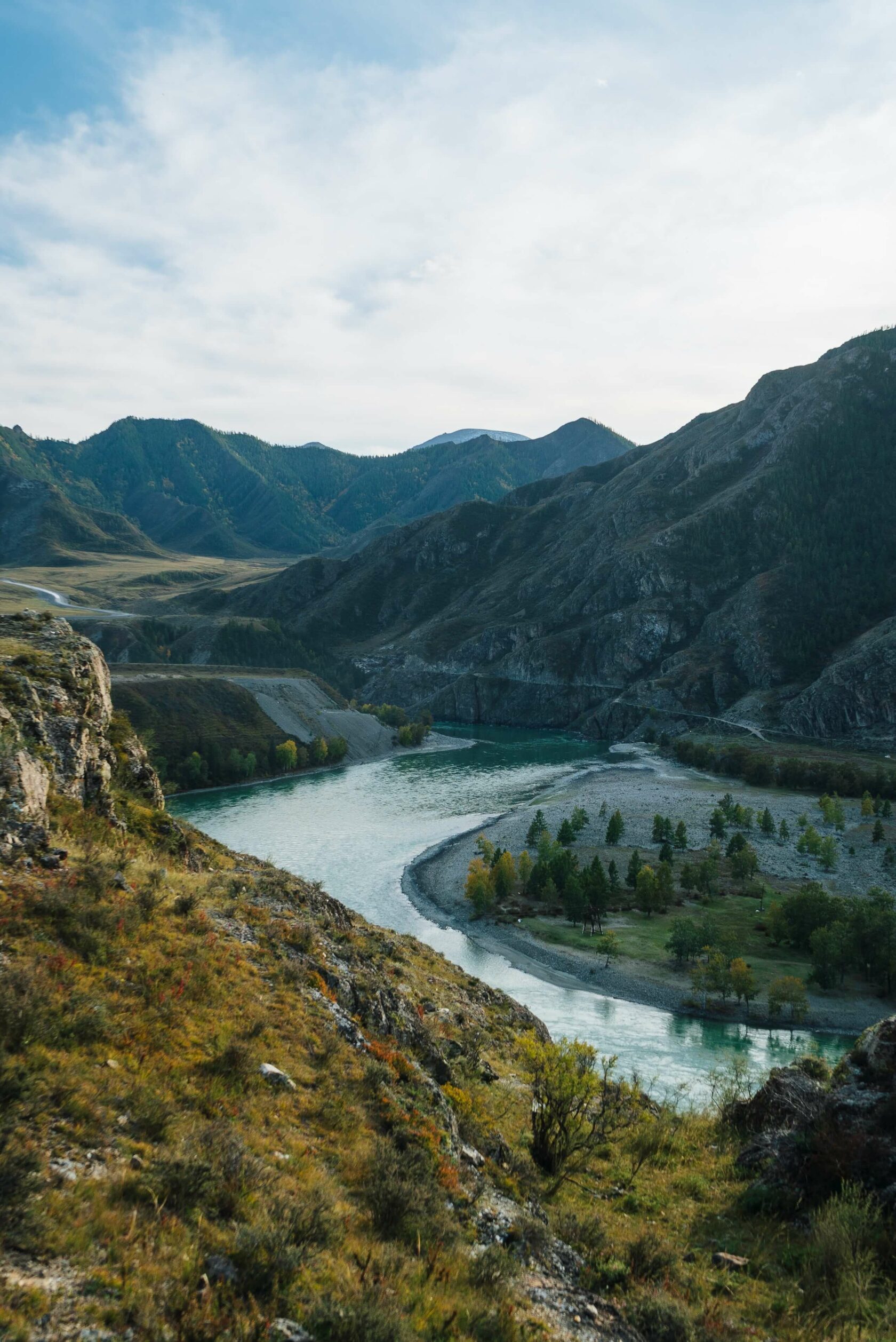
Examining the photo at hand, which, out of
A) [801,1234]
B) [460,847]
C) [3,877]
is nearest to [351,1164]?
[3,877]

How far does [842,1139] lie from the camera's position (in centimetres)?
1540

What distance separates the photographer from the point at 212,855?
93.3 ft

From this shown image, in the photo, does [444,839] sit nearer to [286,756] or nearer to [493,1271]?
[286,756]

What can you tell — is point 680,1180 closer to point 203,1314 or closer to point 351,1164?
point 351,1164

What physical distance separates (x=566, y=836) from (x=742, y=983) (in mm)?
35905

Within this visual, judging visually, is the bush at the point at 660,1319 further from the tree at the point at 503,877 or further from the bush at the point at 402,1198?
the tree at the point at 503,877

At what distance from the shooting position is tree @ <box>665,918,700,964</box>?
56.1 m

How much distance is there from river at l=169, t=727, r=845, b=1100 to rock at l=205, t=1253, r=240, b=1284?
95.7 ft

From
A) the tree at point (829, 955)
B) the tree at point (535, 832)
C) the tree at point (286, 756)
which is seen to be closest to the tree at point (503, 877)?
the tree at point (535, 832)

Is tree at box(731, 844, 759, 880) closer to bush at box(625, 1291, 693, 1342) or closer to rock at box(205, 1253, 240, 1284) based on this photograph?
bush at box(625, 1291, 693, 1342)

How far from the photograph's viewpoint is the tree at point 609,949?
188ft

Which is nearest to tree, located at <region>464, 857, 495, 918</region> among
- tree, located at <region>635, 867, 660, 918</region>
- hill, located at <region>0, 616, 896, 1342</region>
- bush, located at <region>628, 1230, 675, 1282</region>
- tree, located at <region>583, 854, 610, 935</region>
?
tree, located at <region>583, 854, 610, 935</region>

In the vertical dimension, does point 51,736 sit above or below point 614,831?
above

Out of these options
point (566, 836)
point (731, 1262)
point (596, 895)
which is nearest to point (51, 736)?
point (731, 1262)
